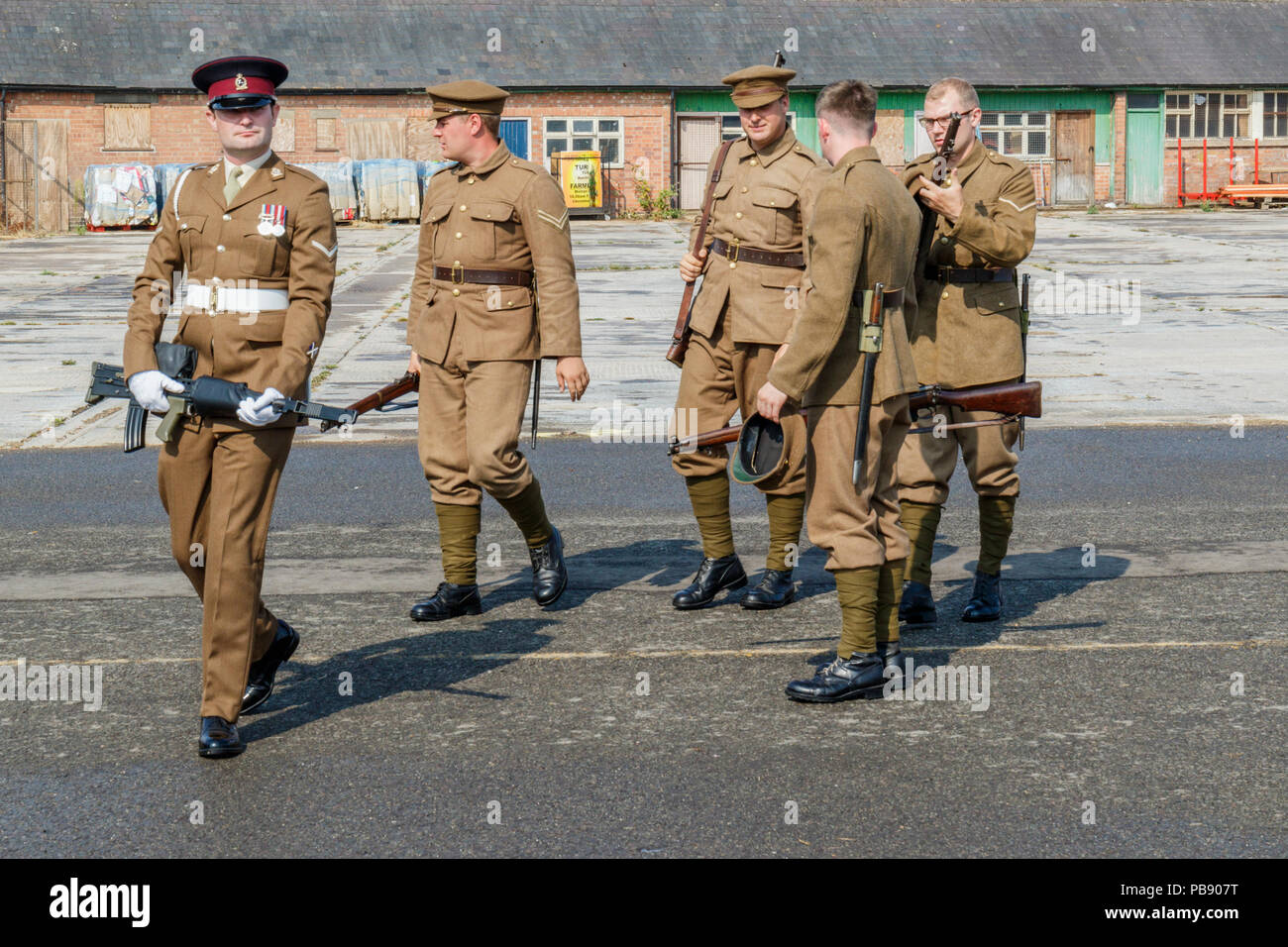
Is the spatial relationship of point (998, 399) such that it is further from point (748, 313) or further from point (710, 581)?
point (710, 581)

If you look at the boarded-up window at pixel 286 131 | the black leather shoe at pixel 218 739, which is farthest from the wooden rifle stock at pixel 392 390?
the boarded-up window at pixel 286 131

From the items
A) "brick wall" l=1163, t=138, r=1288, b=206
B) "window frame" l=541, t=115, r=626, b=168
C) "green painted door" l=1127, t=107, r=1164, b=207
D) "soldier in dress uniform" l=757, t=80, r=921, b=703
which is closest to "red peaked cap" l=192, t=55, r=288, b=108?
"soldier in dress uniform" l=757, t=80, r=921, b=703

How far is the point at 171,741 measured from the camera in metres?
4.86

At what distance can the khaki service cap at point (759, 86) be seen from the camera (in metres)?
6.28

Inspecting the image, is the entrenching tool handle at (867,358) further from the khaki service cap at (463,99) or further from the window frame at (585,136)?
the window frame at (585,136)

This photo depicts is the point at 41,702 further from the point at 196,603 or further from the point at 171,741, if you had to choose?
the point at 196,603

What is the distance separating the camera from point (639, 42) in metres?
41.7

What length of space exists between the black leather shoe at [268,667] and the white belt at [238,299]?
3.54 ft

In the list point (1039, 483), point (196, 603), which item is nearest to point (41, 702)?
point (196, 603)

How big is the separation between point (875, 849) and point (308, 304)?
7.81 ft

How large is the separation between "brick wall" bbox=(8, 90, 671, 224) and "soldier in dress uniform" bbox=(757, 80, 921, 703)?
114 feet

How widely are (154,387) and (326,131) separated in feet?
121

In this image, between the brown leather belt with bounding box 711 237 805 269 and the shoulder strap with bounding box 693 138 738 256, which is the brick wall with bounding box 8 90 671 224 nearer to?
the shoulder strap with bounding box 693 138 738 256

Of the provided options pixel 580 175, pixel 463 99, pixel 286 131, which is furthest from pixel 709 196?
pixel 286 131
